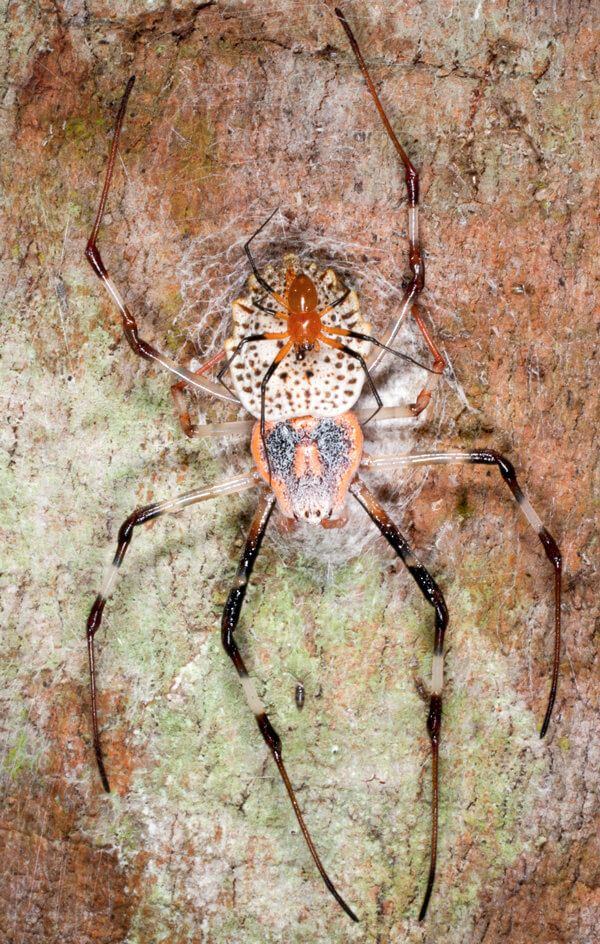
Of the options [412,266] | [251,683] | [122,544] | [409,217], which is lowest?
[251,683]

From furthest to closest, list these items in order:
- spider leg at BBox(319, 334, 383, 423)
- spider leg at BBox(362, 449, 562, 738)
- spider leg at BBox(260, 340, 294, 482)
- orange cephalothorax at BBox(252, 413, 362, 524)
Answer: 1. orange cephalothorax at BBox(252, 413, 362, 524)
2. spider leg at BBox(362, 449, 562, 738)
3. spider leg at BBox(319, 334, 383, 423)
4. spider leg at BBox(260, 340, 294, 482)

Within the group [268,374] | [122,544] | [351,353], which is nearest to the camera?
[268,374]

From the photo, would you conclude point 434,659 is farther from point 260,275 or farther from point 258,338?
point 260,275

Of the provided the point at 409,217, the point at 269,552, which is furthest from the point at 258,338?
the point at 269,552

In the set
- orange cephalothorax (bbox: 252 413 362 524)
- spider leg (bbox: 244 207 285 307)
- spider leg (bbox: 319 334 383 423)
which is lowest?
orange cephalothorax (bbox: 252 413 362 524)

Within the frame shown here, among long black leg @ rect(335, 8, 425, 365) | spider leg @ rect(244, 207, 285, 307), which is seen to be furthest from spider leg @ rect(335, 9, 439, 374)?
spider leg @ rect(244, 207, 285, 307)

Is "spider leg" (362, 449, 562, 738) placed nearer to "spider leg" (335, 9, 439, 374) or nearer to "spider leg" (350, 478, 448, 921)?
"spider leg" (335, 9, 439, 374)

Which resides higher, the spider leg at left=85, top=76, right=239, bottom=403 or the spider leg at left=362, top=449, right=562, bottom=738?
the spider leg at left=85, top=76, right=239, bottom=403
